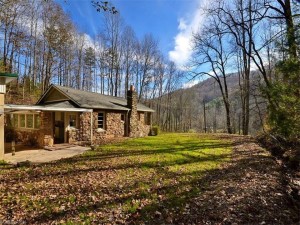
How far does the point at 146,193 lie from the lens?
5430 mm

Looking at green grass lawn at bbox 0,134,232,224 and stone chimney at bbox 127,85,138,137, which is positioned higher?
stone chimney at bbox 127,85,138,137

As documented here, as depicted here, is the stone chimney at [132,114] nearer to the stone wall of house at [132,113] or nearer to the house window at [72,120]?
the stone wall of house at [132,113]

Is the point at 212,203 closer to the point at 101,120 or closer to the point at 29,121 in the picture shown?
the point at 101,120

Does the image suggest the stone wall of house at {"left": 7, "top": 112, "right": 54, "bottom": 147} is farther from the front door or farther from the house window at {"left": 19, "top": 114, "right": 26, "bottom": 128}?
Result: the front door

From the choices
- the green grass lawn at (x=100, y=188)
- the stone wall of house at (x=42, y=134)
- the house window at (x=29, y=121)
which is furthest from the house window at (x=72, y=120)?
the green grass lawn at (x=100, y=188)

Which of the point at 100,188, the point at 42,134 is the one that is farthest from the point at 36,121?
the point at 100,188

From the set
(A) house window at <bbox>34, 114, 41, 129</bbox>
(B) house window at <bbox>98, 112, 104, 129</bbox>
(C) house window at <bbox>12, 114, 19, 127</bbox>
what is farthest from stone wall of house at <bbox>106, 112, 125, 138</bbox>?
(C) house window at <bbox>12, 114, 19, 127</bbox>

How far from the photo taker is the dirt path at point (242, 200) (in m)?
4.16

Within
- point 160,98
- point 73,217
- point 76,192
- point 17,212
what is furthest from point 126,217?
point 160,98

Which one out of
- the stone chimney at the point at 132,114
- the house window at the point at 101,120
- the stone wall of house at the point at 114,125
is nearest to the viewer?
the house window at the point at 101,120

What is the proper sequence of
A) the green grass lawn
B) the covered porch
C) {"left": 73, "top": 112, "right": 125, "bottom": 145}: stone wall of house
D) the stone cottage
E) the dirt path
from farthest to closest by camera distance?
1. {"left": 73, "top": 112, "right": 125, "bottom": 145}: stone wall of house
2. the stone cottage
3. the covered porch
4. the green grass lawn
5. the dirt path

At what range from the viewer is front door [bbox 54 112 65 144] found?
49.0 ft

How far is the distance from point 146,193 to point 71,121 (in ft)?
37.1

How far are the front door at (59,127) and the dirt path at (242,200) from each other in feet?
37.7
